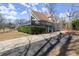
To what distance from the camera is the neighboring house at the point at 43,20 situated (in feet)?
8.99

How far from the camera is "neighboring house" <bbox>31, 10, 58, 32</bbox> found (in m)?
2.74

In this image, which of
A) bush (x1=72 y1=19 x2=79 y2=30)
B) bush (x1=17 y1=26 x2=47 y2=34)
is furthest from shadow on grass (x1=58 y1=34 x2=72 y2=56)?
bush (x1=17 y1=26 x2=47 y2=34)

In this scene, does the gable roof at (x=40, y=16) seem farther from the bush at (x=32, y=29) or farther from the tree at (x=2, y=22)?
the tree at (x=2, y=22)

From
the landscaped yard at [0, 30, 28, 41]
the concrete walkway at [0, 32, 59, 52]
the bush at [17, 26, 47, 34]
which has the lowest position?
the concrete walkway at [0, 32, 59, 52]

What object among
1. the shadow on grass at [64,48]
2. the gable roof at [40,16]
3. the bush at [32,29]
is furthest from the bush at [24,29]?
the shadow on grass at [64,48]

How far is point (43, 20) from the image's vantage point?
2748mm

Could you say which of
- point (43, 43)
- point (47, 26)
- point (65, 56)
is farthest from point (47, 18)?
point (65, 56)

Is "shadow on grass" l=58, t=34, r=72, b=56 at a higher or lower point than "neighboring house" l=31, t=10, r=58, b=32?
lower

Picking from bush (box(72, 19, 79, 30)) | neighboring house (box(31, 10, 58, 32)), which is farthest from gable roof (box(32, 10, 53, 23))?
bush (box(72, 19, 79, 30))

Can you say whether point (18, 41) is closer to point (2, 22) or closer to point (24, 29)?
point (24, 29)

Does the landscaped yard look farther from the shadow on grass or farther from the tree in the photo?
the shadow on grass

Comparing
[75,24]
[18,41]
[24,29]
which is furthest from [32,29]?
[75,24]

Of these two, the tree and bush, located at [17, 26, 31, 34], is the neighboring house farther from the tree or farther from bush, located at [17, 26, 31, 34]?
the tree

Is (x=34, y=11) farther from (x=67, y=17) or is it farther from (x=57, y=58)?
(x=57, y=58)
